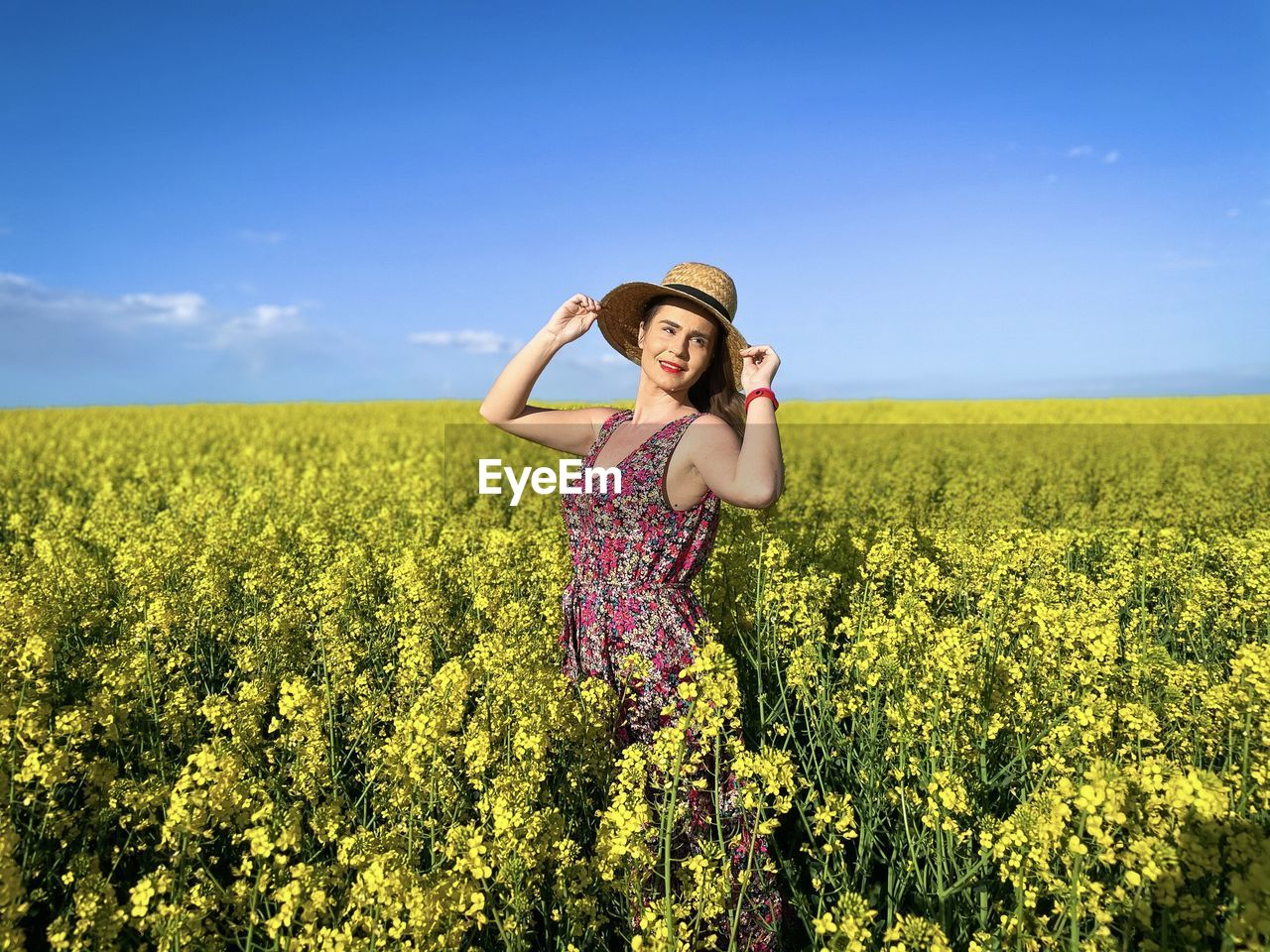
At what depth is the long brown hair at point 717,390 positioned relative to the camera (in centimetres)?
342

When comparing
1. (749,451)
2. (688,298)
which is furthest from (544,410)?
(749,451)

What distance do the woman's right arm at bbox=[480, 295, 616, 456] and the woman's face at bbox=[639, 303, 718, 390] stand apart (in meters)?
0.49

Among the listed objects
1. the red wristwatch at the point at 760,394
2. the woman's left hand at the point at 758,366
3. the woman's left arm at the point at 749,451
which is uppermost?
the woman's left hand at the point at 758,366

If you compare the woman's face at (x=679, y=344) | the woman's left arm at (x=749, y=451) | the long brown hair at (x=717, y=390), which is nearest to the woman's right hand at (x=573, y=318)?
the long brown hair at (x=717, y=390)

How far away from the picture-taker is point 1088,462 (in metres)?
15.1

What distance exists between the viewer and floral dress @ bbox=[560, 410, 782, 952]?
9.78ft

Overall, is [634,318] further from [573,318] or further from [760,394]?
[760,394]

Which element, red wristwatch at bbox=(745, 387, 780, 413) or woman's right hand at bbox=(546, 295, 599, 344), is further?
woman's right hand at bbox=(546, 295, 599, 344)

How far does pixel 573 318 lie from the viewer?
3.65 metres

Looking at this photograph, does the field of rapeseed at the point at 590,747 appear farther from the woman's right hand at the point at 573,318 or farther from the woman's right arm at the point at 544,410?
the woman's right hand at the point at 573,318

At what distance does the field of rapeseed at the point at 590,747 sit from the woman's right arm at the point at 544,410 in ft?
2.78

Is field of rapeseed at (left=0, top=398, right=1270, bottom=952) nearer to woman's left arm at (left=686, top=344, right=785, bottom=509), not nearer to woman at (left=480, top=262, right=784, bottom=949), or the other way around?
woman at (left=480, top=262, right=784, bottom=949)

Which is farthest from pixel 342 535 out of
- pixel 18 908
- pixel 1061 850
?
pixel 1061 850

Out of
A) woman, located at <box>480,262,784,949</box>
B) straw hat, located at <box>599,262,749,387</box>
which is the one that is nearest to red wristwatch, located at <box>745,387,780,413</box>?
woman, located at <box>480,262,784,949</box>
